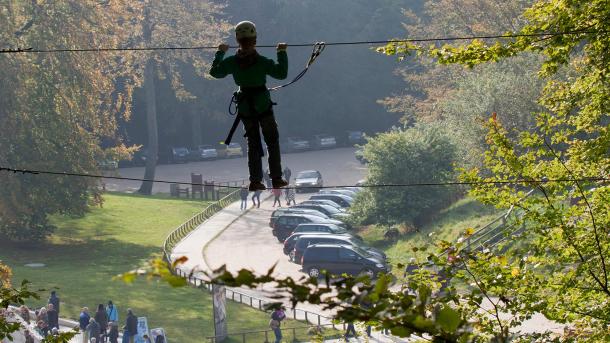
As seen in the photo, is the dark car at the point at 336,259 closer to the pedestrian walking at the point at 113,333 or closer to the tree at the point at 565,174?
the pedestrian walking at the point at 113,333

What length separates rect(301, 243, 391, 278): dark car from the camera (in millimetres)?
34781

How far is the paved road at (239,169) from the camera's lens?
204 ft

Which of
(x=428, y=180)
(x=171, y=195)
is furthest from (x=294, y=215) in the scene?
(x=171, y=195)

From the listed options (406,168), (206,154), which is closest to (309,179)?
(406,168)

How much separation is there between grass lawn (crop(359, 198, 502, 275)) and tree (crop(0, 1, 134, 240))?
13.1 meters

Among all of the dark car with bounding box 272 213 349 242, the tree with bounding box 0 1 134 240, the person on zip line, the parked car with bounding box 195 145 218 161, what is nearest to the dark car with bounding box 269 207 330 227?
the dark car with bounding box 272 213 349 242

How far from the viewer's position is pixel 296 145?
241 ft

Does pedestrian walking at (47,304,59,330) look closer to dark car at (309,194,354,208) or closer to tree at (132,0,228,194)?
dark car at (309,194,354,208)

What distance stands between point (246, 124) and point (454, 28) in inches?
1948

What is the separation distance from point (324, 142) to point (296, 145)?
257 centimetres

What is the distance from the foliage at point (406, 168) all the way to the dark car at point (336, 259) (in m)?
7.13

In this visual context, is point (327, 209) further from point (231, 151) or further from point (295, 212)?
point (231, 151)

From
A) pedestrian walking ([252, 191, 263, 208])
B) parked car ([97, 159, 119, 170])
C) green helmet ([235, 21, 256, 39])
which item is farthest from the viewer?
pedestrian walking ([252, 191, 263, 208])

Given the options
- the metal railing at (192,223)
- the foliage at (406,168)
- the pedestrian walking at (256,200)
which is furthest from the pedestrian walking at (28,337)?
the pedestrian walking at (256,200)
